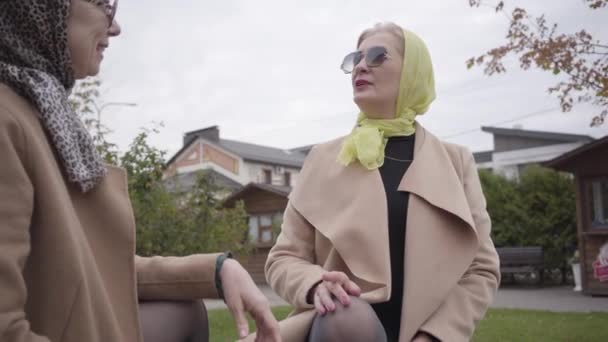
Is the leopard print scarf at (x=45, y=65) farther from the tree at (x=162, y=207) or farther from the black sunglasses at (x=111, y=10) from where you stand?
the tree at (x=162, y=207)

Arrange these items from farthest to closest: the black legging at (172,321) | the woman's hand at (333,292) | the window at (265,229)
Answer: the window at (265,229) → the woman's hand at (333,292) → the black legging at (172,321)

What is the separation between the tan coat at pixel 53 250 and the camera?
1191mm

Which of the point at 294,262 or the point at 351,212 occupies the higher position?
the point at 351,212

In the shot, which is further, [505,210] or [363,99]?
[505,210]

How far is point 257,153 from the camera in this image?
3900 cm

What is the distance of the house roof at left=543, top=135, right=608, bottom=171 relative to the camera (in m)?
12.5

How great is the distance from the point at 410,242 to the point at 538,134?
3178cm

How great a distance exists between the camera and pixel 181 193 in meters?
10.8

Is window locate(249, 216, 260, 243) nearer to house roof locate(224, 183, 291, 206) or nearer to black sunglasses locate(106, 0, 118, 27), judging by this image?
house roof locate(224, 183, 291, 206)

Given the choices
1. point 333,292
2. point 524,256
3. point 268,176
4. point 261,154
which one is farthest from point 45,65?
point 261,154

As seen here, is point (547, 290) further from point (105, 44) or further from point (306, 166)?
point (105, 44)

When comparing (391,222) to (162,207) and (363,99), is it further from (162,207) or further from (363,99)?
(162,207)

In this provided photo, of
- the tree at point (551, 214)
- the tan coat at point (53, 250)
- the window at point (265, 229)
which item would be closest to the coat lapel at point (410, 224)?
the tan coat at point (53, 250)

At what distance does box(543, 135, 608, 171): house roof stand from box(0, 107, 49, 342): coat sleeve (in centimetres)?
1290
